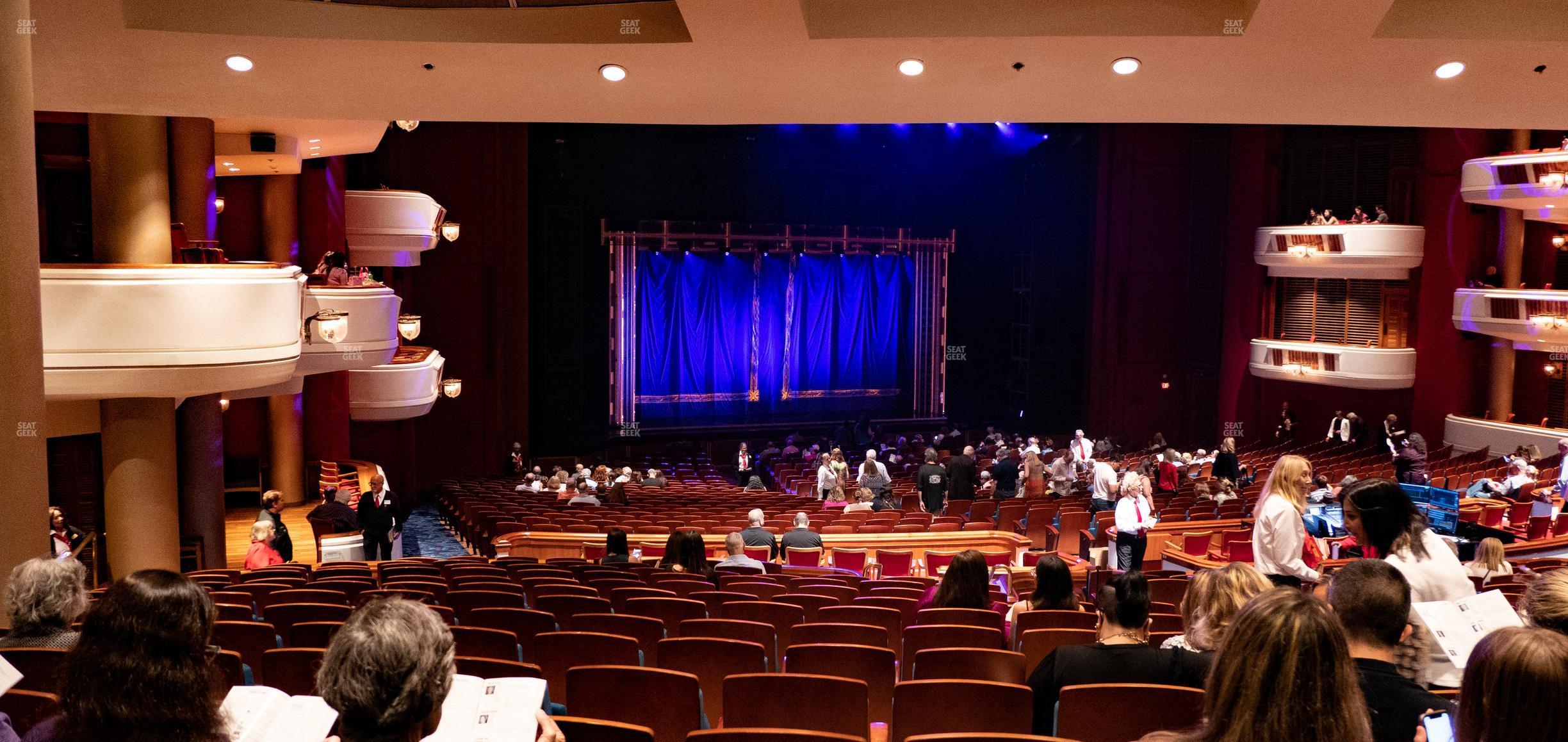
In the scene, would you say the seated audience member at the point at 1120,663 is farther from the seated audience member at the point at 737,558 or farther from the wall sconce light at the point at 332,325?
the wall sconce light at the point at 332,325

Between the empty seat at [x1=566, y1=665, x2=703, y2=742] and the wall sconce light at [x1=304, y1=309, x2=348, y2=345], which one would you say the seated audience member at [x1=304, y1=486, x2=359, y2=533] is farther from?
the empty seat at [x1=566, y1=665, x2=703, y2=742]

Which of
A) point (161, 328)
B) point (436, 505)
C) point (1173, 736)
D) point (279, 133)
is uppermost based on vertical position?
point (279, 133)

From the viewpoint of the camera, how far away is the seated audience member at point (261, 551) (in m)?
8.18

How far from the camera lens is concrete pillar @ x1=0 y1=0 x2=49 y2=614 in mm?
5359

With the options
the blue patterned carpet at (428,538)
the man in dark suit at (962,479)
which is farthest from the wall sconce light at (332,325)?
the man in dark suit at (962,479)

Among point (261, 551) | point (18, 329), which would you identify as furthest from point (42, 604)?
point (261, 551)

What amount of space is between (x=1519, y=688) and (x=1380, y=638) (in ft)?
2.55

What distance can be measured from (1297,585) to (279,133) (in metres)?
11.4

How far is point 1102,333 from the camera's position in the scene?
2297 cm

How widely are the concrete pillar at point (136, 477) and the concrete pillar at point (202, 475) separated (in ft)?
4.54

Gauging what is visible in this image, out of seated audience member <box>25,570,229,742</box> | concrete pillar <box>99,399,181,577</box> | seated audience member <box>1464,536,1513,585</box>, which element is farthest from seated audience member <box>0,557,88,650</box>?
concrete pillar <box>99,399,181,577</box>

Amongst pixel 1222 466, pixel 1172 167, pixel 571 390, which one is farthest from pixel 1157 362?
pixel 571 390

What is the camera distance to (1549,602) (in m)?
2.64

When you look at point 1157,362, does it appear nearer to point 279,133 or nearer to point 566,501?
point 566,501
